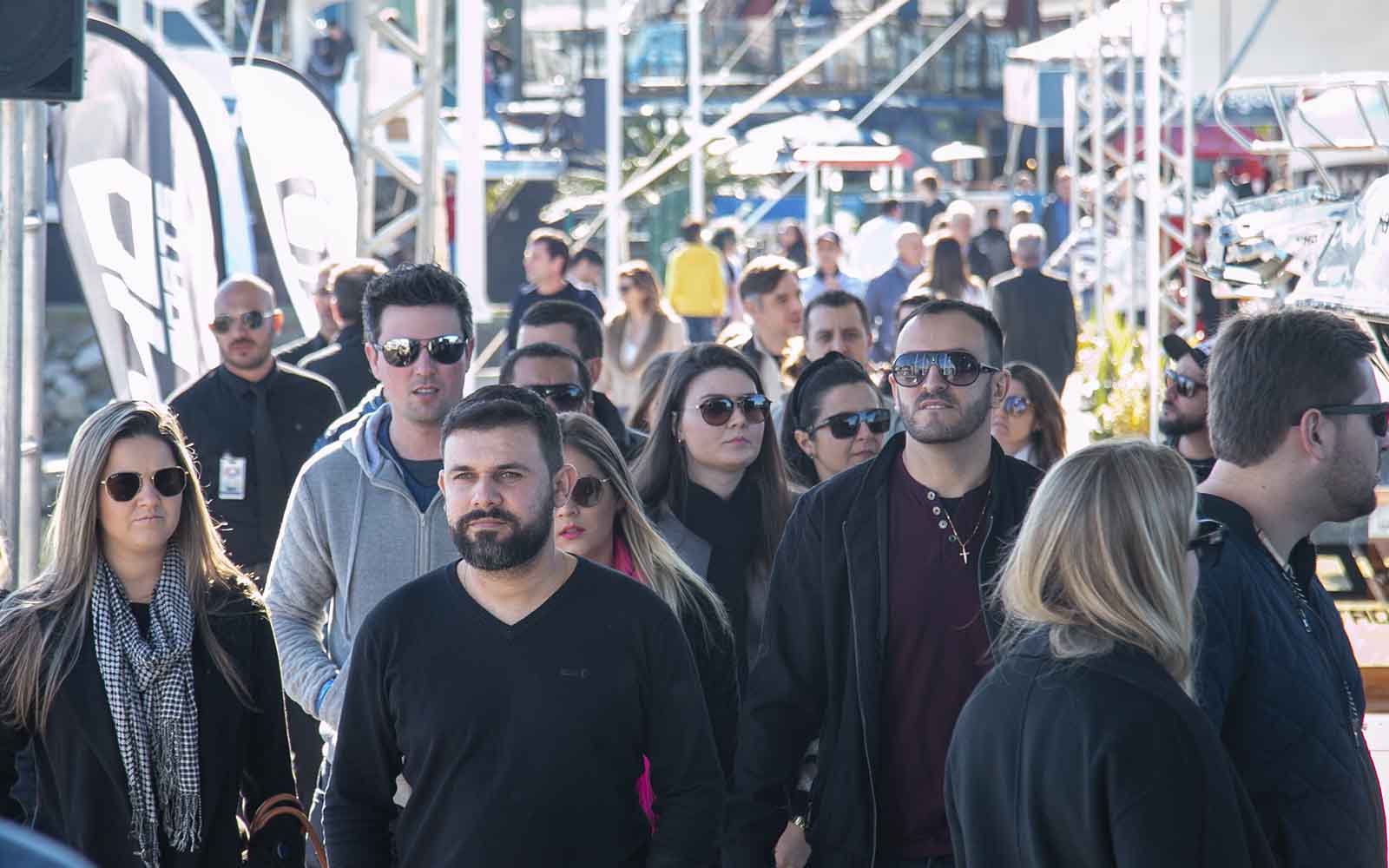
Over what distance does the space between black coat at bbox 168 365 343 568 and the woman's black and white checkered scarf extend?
10.1ft

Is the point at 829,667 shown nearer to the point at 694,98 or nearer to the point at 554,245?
the point at 554,245

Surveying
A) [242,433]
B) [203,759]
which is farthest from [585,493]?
[242,433]

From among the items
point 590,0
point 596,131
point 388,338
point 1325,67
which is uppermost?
point 590,0

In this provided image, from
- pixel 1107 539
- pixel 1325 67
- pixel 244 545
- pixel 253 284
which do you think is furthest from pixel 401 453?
pixel 1325 67

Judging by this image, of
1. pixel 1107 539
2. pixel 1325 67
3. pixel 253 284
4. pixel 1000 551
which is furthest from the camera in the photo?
pixel 1325 67

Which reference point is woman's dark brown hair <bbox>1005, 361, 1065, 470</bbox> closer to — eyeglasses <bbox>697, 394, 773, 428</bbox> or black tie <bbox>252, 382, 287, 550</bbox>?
eyeglasses <bbox>697, 394, 773, 428</bbox>

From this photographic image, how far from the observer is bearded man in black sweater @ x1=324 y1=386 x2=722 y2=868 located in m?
3.35

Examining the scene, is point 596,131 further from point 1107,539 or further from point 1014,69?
point 1107,539

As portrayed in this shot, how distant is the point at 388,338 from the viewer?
480cm

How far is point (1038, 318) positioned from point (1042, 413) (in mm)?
8198

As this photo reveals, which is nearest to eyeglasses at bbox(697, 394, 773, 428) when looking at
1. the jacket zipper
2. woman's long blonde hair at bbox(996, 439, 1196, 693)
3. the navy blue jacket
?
the jacket zipper

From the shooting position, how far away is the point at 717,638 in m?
4.43

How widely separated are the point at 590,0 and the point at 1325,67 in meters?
30.7

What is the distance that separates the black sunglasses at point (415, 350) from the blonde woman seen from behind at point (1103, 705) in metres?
2.10
